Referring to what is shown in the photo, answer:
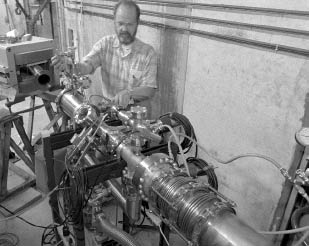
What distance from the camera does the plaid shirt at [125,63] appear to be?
5.77 ft

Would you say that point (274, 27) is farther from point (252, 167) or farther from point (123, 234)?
point (123, 234)

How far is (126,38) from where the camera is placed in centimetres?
171

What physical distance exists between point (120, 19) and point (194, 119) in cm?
80

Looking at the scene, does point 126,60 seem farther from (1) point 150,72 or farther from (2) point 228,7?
(2) point 228,7

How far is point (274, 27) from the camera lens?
4.25 ft

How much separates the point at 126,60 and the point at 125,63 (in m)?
0.02

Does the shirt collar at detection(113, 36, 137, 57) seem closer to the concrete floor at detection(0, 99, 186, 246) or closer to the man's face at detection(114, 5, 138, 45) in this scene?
the man's face at detection(114, 5, 138, 45)

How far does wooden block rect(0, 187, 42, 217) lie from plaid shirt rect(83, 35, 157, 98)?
2.74 feet

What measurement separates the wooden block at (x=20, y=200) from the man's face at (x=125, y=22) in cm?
117

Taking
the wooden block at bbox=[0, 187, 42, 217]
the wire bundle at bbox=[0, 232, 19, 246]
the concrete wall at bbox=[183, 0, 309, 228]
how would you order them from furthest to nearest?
the wooden block at bbox=[0, 187, 42, 217], the wire bundle at bbox=[0, 232, 19, 246], the concrete wall at bbox=[183, 0, 309, 228]

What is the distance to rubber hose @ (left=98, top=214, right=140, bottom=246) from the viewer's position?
1.04 metres

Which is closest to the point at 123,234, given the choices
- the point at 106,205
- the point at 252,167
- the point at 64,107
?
the point at 64,107

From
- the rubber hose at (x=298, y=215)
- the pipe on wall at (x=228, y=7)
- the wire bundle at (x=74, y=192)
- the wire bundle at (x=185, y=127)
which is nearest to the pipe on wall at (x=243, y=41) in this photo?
the pipe on wall at (x=228, y=7)

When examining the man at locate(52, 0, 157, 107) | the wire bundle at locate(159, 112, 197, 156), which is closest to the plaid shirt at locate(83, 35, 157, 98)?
the man at locate(52, 0, 157, 107)
